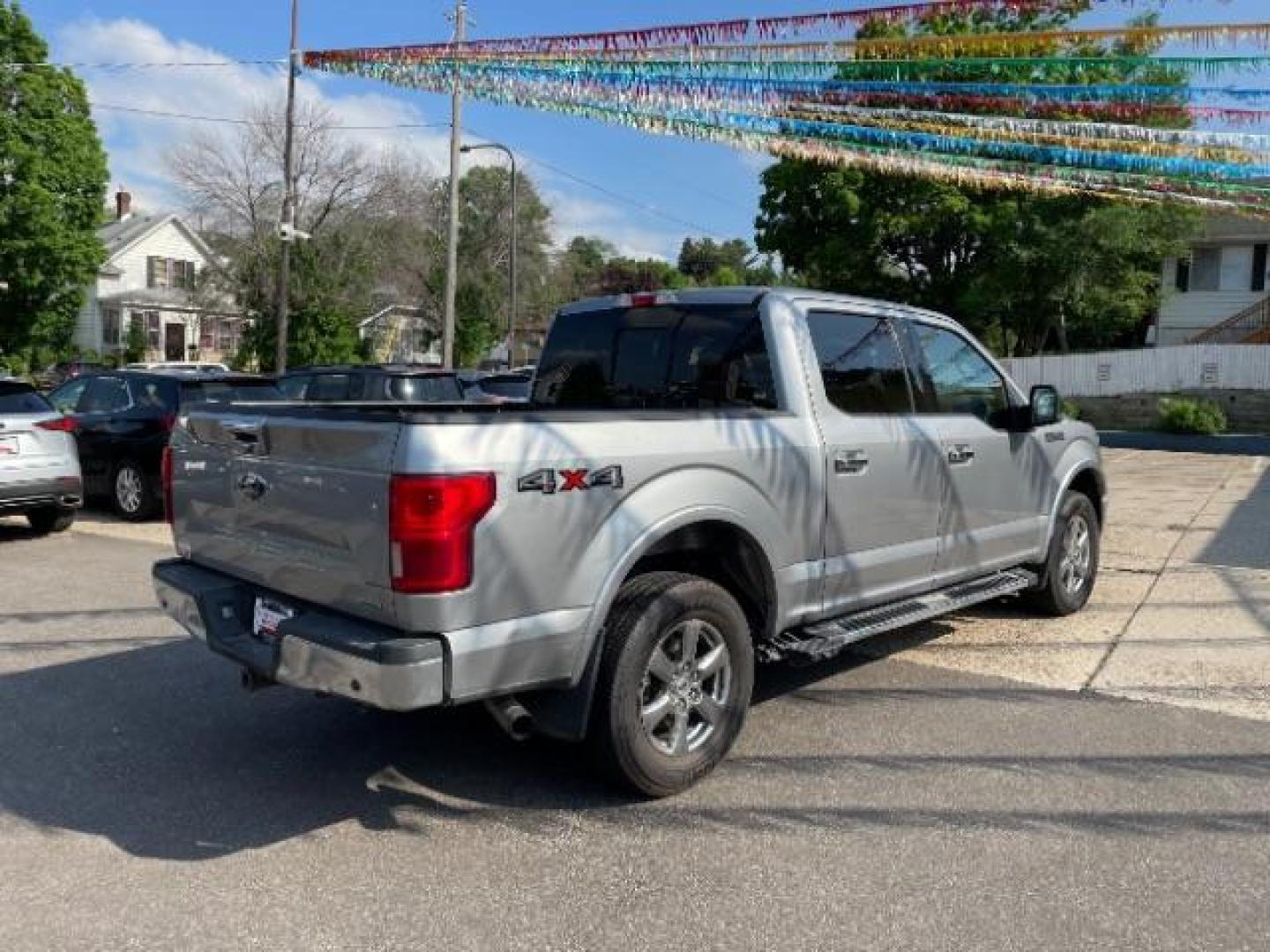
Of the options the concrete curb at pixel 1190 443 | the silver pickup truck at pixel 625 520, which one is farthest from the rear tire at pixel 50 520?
the concrete curb at pixel 1190 443

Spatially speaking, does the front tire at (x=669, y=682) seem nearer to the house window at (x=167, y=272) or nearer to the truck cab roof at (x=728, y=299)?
the truck cab roof at (x=728, y=299)

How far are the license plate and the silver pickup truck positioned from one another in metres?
0.01

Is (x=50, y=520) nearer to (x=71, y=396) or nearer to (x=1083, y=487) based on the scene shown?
(x=71, y=396)

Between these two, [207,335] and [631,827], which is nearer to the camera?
[631,827]

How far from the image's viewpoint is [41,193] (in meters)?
34.1

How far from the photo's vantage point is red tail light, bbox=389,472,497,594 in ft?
11.2

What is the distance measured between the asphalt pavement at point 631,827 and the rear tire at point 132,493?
5.48 m

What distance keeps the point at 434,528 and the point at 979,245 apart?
86.6 feet

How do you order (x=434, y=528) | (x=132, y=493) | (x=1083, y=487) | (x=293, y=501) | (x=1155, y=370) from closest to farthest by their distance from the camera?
1. (x=434, y=528)
2. (x=293, y=501)
3. (x=1083, y=487)
4. (x=132, y=493)
5. (x=1155, y=370)

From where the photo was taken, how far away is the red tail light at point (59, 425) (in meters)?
→ 9.55

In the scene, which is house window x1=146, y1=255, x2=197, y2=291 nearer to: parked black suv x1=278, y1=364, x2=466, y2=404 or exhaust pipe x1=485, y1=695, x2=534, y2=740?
parked black suv x1=278, y1=364, x2=466, y2=404

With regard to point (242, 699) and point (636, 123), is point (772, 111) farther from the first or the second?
point (242, 699)

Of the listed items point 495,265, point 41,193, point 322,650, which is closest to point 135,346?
point 41,193

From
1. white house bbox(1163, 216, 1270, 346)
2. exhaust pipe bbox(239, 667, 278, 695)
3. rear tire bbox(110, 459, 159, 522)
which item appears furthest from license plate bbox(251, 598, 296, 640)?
white house bbox(1163, 216, 1270, 346)
